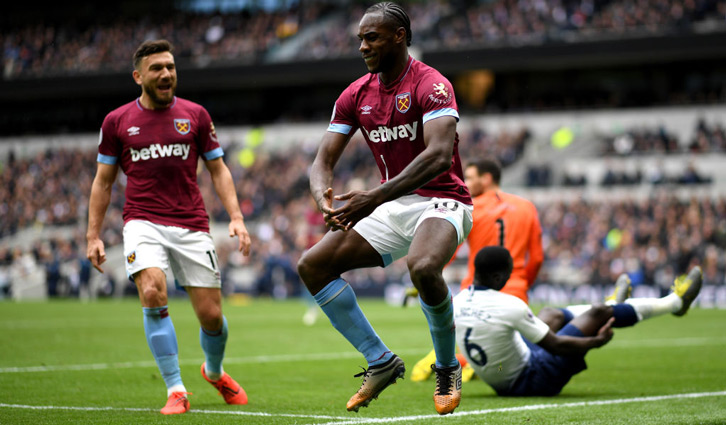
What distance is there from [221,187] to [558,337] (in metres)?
2.98

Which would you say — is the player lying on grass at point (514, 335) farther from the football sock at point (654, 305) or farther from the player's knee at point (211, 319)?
the player's knee at point (211, 319)

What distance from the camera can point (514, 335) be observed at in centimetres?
755

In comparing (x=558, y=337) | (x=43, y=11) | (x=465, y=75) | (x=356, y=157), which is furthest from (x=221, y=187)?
(x=43, y=11)

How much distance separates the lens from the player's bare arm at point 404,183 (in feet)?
17.5

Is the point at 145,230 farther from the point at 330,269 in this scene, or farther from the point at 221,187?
the point at 330,269

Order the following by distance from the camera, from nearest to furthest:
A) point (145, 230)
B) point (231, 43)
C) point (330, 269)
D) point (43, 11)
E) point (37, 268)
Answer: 1. point (330, 269)
2. point (145, 230)
3. point (37, 268)
4. point (231, 43)
5. point (43, 11)

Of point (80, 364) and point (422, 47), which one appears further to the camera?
point (422, 47)

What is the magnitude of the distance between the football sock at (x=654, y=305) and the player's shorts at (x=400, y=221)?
2990 millimetres

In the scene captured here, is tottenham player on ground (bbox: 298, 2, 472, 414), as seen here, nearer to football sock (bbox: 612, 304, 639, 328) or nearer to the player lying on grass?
the player lying on grass

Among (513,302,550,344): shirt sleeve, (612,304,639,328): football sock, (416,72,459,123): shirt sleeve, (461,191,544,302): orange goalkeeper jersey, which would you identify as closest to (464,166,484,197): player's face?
(461,191,544,302): orange goalkeeper jersey

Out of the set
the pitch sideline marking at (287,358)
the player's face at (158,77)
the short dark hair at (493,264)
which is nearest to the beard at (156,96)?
the player's face at (158,77)

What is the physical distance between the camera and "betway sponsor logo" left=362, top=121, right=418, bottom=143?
5727 millimetres

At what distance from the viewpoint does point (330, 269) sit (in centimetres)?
582

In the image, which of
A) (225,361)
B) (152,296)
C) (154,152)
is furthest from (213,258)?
(225,361)
